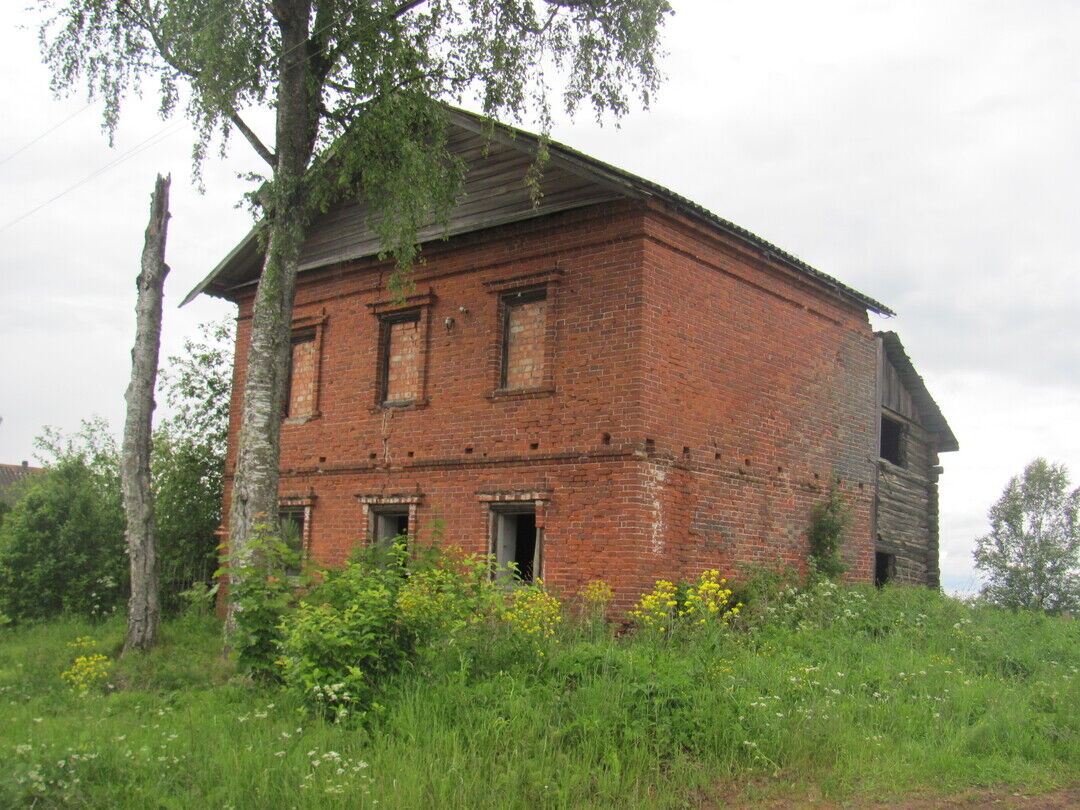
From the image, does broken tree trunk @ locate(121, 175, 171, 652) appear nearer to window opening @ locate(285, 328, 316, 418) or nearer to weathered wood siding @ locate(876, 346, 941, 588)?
window opening @ locate(285, 328, 316, 418)

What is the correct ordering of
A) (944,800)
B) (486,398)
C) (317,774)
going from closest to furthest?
(317,774)
(944,800)
(486,398)

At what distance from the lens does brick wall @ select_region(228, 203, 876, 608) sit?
1230 cm

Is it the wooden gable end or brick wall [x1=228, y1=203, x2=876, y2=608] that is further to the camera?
the wooden gable end

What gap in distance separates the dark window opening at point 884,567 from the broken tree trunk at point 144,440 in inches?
484

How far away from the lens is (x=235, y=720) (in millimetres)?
7699

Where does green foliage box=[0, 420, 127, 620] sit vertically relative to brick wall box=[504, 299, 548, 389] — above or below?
below

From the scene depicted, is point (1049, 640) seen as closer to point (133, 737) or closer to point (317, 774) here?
point (317, 774)

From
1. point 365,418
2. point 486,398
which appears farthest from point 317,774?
point 365,418

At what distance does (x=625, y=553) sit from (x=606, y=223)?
4297 millimetres

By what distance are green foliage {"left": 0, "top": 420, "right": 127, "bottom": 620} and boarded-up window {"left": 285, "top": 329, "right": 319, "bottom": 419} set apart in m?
4.53

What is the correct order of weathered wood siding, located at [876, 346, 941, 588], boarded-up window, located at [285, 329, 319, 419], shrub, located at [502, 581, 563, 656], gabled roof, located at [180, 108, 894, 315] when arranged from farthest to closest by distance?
weathered wood siding, located at [876, 346, 941, 588]
boarded-up window, located at [285, 329, 319, 419]
gabled roof, located at [180, 108, 894, 315]
shrub, located at [502, 581, 563, 656]

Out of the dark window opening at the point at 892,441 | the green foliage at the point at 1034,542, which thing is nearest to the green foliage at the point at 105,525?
the dark window opening at the point at 892,441

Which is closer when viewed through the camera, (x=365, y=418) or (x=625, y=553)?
(x=625, y=553)

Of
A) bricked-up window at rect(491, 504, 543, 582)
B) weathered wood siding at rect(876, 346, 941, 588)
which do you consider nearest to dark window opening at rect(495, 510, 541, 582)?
bricked-up window at rect(491, 504, 543, 582)
